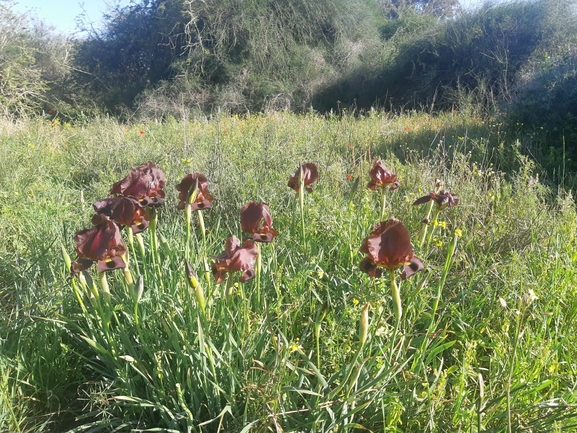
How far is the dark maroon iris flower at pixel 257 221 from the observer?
1.23m

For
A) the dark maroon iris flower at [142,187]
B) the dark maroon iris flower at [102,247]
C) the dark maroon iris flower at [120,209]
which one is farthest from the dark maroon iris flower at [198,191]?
the dark maroon iris flower at [102,247]

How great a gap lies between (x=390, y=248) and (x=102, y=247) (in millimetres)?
689

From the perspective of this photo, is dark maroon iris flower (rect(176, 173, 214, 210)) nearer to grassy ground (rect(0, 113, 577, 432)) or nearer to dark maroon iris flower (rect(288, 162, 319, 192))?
grassy ground (rect(0, 113, 577, 432))

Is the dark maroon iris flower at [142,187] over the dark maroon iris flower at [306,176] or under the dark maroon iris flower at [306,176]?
over

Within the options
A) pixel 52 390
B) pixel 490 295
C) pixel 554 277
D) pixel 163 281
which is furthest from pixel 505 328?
pixel 52 390

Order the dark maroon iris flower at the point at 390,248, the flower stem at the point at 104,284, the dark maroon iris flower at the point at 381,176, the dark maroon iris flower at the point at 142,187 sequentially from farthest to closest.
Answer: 1. the dark maroon iris flower at the point at 381,176
2. the dark maroon iris flower at the point at 142,187
3. the flower stem at the point at 104,284
4. the dark maroon iris flower at the point at 390,248

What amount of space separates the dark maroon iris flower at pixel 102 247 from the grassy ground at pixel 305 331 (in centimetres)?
13

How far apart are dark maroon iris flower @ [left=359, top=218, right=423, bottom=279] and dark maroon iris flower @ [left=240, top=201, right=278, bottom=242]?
0.33 m

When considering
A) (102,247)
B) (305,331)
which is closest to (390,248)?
(305,331)

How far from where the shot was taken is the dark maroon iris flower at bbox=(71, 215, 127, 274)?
1.05 meters

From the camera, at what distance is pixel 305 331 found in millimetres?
1366

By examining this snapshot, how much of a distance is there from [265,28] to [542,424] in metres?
14.2

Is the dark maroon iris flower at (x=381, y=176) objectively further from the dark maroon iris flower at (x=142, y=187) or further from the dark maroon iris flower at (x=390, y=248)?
the dark maroon iris flower at (x=142, y=187)

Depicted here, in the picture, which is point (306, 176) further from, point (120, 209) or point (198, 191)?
point (120, 209)
